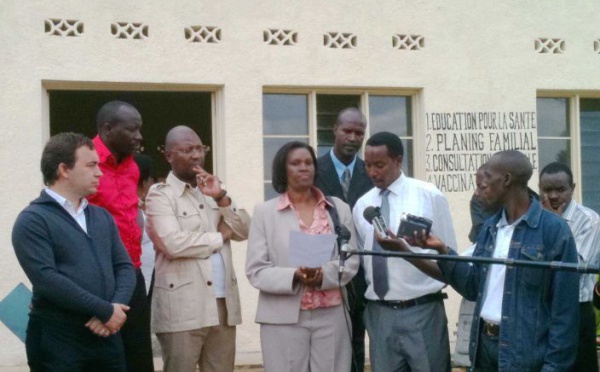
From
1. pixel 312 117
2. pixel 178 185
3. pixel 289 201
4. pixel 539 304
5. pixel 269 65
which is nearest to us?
pixel 539 304

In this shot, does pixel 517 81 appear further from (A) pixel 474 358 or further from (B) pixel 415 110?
(A) pixel 474 358

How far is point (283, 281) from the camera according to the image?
5957 millimetres

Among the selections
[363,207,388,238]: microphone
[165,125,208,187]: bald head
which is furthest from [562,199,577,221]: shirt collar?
[165,125,208,187]: bald head

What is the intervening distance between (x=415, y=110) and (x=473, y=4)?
137 cm

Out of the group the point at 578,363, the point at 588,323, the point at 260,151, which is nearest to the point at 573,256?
the point at 578,363

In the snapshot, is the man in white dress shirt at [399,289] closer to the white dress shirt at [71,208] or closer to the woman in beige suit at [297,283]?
the woman in beige suit at [297,283]

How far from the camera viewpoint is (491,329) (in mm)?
5082

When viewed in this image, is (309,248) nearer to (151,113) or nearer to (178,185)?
(178,185)

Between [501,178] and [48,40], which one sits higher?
[48,40]

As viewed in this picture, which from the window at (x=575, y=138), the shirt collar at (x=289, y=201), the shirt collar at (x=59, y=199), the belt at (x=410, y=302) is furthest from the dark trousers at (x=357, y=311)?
the window at (x=575, y=138)

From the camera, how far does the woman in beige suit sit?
5992 mm

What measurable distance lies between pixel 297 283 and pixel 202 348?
1.02m

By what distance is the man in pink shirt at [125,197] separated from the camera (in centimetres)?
623

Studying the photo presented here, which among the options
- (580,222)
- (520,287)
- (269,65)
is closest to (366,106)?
(269,65)
